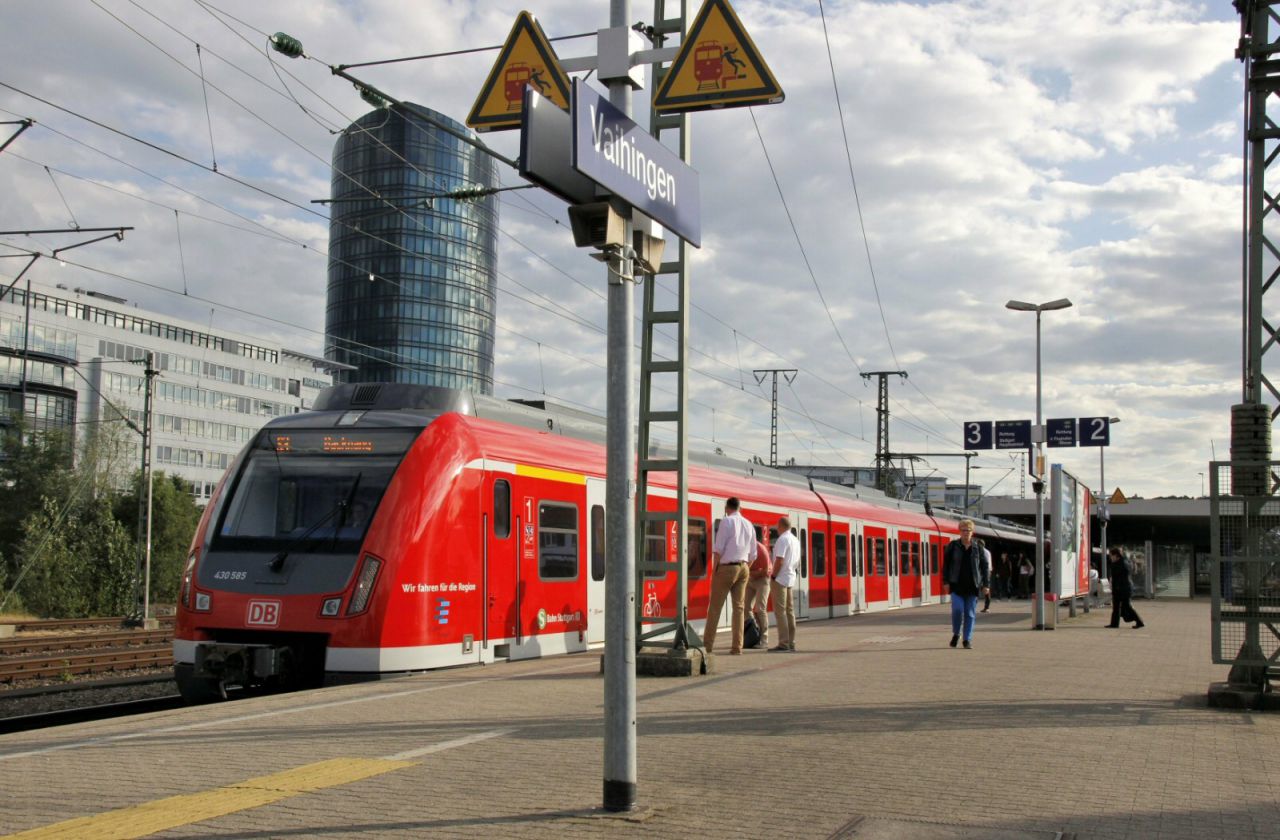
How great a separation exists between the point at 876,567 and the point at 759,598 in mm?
14474

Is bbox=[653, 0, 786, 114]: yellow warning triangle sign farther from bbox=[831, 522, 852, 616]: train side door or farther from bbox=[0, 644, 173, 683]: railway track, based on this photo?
bbox=[831, 522, 852, 616]: train side door

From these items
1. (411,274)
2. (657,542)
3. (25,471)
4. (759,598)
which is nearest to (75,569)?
(25,471)

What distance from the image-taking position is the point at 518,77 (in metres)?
7.71

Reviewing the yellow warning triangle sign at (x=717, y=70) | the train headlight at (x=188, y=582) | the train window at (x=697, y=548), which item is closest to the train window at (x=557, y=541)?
the train window at (x=697, y=548)

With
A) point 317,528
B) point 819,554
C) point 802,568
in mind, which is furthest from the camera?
point 819,554

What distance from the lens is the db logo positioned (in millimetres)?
10758

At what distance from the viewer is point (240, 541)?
11344 mm

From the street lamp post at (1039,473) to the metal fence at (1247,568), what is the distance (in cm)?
973

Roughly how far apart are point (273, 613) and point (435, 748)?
400 cm

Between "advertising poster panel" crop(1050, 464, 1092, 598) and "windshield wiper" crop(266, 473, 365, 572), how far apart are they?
14.6 metres

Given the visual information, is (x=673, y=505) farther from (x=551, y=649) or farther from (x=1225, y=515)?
(x=1225, y=515)

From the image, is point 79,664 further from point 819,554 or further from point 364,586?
point 819,554

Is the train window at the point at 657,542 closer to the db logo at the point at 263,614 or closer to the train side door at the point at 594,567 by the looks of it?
the train side door at the point at 594,567

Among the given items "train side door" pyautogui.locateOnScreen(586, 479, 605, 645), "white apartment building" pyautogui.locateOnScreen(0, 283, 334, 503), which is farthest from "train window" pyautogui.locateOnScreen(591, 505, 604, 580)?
"white apartment building" pyautogui.locateOnScreen(0, 283, 334, 503)
